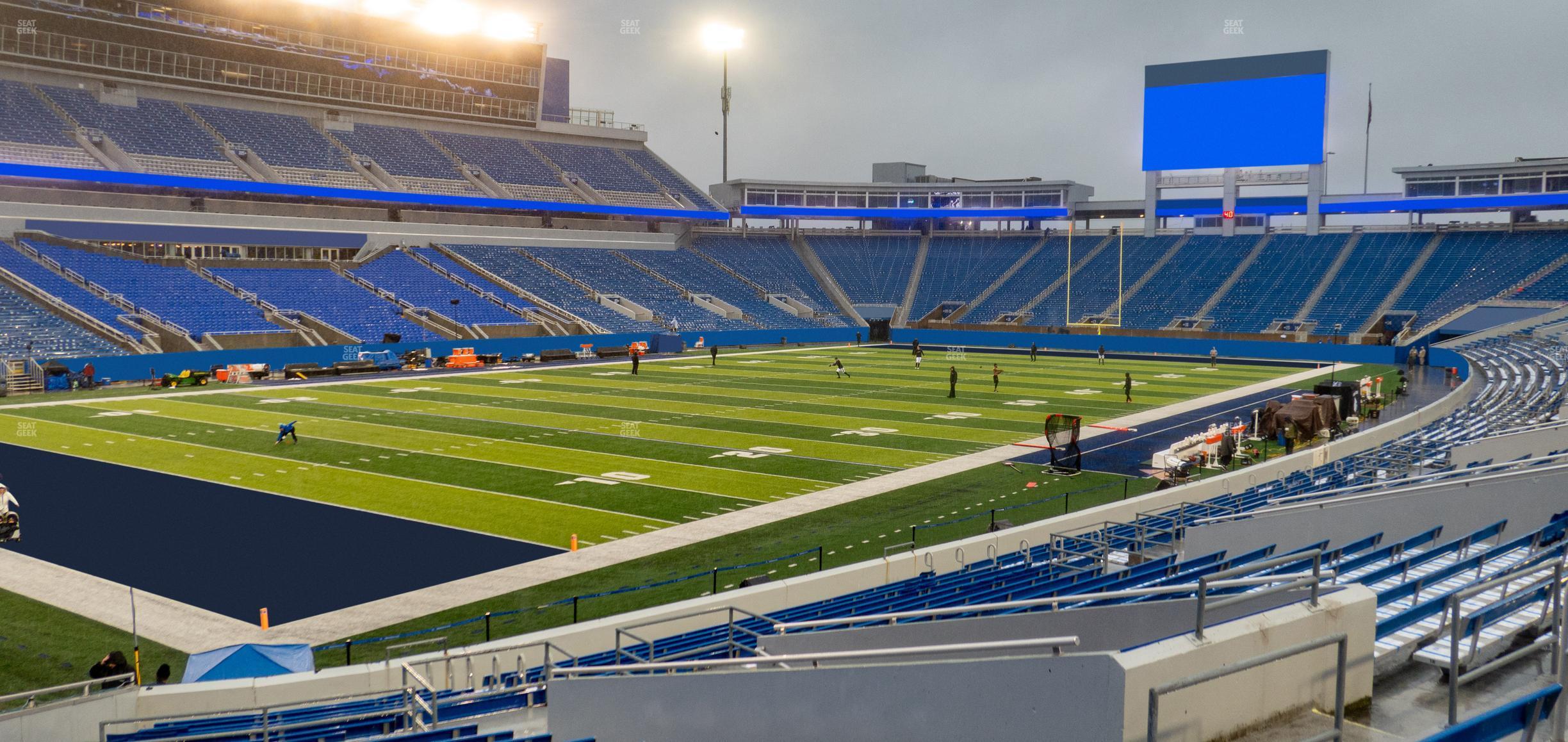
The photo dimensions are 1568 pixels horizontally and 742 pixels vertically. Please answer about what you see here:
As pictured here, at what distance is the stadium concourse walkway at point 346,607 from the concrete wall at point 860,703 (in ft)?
21.2

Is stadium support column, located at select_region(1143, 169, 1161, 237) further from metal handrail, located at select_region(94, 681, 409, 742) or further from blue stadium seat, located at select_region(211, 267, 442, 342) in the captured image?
metal handrail, located at select_region(94, 681, 409, 742)

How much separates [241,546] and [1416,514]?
48.5 feet

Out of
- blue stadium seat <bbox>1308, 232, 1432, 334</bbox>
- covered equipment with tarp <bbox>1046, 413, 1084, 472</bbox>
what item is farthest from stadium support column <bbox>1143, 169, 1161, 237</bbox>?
covered equipment with tarp <bbox>1046, 413, 1084, 472</bbox>

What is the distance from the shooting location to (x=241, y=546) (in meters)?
15.8

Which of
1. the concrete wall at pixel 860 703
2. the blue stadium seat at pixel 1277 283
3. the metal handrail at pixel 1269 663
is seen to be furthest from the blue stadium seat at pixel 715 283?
the metal handrail at pixel 1269 663

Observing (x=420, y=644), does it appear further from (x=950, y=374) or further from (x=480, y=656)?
(x=950, y=374)

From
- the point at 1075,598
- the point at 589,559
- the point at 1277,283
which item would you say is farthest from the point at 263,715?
the point at 1277,283

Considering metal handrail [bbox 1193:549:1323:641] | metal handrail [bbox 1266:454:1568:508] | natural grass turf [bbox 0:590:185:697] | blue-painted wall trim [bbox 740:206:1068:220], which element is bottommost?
natural grass turf [bbox 0:590:185:697]

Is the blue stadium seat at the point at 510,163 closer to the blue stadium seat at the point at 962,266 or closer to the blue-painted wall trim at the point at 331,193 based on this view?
the blue-painted wall trim at the point at 331,193

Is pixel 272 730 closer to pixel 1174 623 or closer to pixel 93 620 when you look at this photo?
pixel 93 620

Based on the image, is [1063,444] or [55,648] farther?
[1063,444]

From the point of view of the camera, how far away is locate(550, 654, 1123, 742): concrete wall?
4.36 metres

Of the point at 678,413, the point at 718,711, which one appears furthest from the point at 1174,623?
the point at 678,413

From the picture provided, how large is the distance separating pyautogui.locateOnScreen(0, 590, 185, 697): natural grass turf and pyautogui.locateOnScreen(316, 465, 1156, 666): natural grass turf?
1871 mm
